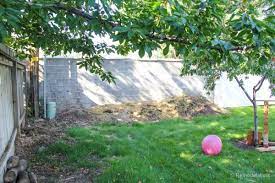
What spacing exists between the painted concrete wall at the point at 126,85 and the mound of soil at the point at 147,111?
406 millimetres

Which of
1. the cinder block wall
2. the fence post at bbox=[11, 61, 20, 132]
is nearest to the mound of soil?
the cinder block wall

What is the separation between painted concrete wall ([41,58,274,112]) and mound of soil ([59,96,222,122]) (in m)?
0.41

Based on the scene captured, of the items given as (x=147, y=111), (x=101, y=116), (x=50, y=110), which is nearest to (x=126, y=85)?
(x=147, y=111)

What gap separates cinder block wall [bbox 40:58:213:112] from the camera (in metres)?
10.7

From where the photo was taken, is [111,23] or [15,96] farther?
[15,96]

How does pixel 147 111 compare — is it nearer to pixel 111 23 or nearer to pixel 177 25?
pixel 111 23

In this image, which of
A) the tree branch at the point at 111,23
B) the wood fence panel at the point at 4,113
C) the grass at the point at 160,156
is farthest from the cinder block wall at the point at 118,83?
the tree branch at the point at 111,23

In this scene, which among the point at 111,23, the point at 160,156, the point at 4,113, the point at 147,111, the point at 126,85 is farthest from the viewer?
the point at 126,85

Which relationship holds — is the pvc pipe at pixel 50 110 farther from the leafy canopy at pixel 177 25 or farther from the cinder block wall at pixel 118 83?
the leafy canopy at pixel 177 25

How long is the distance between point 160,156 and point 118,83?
5937 mm

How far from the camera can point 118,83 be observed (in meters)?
11.5

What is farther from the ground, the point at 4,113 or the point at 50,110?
the point at 4,113

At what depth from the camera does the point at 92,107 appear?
11023mm

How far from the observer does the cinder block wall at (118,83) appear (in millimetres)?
10688
